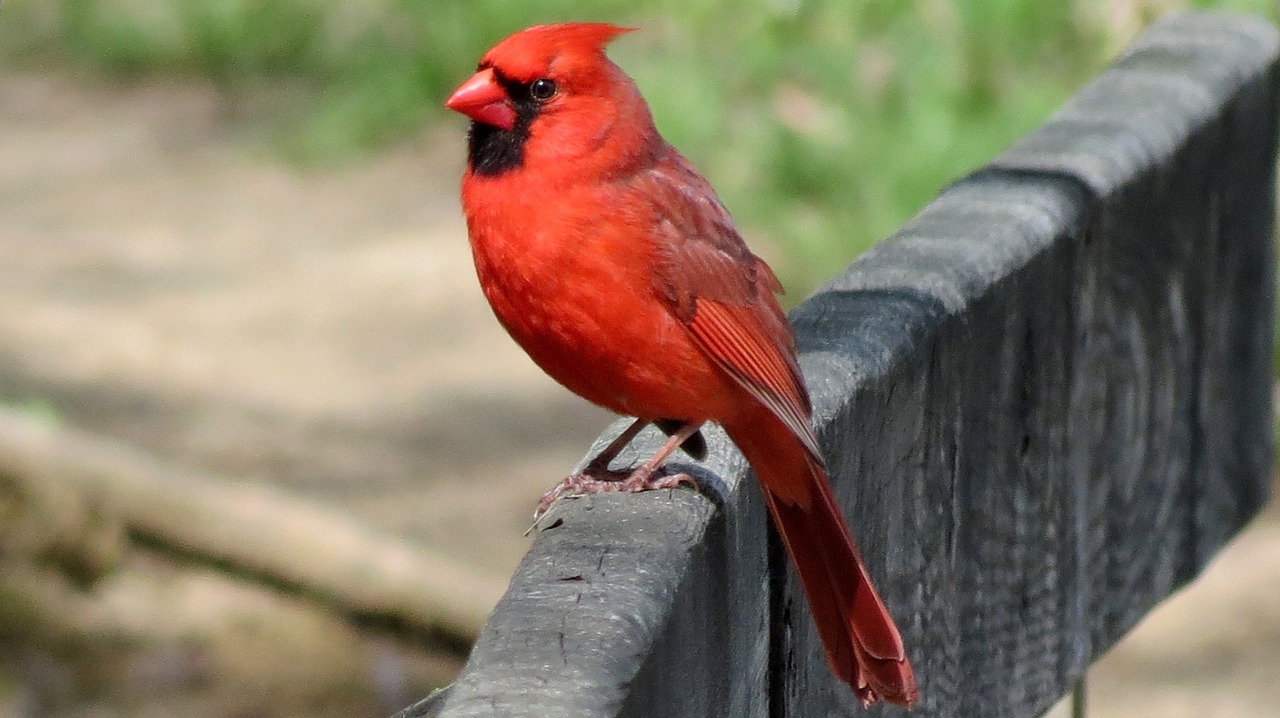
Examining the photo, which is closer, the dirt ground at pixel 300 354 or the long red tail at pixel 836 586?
the long red tail at pixel 836 586

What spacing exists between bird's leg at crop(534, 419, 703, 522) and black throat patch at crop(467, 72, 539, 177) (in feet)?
1.05

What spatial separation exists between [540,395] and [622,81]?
139 inches

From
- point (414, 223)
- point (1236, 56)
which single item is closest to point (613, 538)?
point (1236, 56)

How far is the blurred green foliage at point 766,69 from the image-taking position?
5961 mm

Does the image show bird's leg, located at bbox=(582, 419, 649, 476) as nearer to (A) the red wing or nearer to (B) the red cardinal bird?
(B) the red cardinal bird

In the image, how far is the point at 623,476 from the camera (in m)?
1.98

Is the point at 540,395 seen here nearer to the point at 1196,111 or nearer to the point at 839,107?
the point at 839,107

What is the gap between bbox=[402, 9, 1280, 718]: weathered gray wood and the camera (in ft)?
4.91

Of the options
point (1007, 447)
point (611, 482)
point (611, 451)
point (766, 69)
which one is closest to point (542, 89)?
point (611, 451)

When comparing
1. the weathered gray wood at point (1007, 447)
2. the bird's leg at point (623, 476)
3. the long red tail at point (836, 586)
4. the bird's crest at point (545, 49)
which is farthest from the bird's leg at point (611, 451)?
the bird's crest at point (545, 49)

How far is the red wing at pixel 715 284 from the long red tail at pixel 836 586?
0.57 ft

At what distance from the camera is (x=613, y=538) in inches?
62.4

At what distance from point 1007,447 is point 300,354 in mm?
4125

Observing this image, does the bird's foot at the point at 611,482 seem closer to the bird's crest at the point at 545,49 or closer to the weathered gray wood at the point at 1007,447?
the weathered gray wood at the point at 1007,447
